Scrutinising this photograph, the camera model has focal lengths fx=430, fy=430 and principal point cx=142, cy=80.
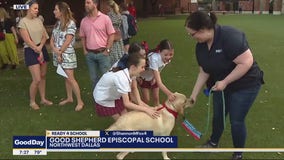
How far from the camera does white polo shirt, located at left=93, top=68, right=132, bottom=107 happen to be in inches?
192

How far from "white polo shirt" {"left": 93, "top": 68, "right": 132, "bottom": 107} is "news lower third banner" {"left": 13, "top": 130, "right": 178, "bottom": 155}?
0.92 meters

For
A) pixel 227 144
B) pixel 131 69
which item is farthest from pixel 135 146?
pixel 227 144

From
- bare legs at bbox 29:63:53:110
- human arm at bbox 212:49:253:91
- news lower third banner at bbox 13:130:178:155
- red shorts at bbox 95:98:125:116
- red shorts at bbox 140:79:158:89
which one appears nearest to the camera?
news lower third banner at bbox 13:130:178:155

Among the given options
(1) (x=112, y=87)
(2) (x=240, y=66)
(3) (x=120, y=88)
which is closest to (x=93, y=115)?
(1) (x=112, y=87)

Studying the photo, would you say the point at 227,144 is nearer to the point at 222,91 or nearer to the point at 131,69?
the point at 222,91

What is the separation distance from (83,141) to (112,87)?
132 centimetres

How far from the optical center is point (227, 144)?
18.8ft

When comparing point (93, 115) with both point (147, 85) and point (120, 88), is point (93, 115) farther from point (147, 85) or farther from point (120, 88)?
point (120, 88)

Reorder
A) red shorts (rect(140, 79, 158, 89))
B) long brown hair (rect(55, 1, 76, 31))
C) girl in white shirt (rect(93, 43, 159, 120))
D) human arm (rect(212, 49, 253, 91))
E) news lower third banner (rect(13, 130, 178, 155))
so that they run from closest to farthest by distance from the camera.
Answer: news lower third banner (rect(13, 130, 178, 155)), human arm (rect(212, 49, 253, 91)), girl in white shirt (rect(93, 43, 159, 120)), red shorts (rect(140, 79, 158, 89)), long brown hair (rect(55, 1, 76, 31))

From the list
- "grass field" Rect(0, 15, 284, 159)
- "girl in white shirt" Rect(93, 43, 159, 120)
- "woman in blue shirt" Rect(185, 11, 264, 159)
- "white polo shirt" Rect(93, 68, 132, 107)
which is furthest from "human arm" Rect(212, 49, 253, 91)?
"grass field" Rect(0, 15, 284, 159)

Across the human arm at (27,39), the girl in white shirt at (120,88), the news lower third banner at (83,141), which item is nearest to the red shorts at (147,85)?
the girl in white shirt at (120,88)

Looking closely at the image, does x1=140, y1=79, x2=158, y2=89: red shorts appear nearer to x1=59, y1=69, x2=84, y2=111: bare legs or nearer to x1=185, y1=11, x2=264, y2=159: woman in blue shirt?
x1=59, y1=69, x2=84, y2=111: bare legs

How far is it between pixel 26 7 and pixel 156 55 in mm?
2534

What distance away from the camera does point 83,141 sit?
156 inches
